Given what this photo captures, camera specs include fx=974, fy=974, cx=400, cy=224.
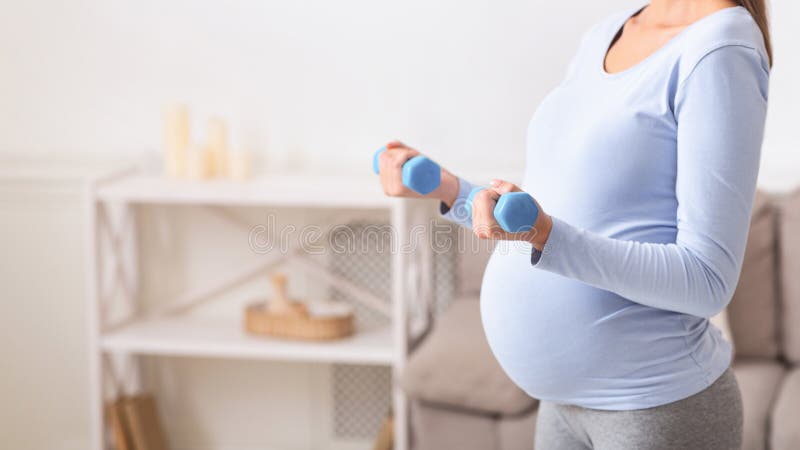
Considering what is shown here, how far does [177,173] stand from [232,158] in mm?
160

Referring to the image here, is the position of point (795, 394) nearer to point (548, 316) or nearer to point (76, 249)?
point (548, 316)

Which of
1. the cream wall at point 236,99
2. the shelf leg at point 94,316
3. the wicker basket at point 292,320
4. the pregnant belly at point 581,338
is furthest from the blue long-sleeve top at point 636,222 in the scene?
the shelf leg at point 94,316

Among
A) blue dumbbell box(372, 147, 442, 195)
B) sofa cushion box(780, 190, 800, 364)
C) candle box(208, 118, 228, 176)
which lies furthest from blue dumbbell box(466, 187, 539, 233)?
candle box(208, 118, 228, 176)

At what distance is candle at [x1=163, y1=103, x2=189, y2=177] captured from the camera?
2.54 metres

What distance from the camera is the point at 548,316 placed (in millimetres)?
1021

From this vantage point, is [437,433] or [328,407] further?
[328,407]

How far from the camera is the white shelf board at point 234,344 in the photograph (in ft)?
7.72

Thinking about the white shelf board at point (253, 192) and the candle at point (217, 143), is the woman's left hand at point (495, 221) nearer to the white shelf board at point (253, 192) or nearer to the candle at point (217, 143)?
the white shelf board at point (253, 192)

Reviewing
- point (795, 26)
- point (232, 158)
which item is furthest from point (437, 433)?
point (795, 26)

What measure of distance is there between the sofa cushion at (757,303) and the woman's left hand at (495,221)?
158 cm

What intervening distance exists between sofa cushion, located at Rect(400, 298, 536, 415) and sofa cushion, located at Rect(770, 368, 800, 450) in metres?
0.49

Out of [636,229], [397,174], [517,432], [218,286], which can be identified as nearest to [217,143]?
[218,286]

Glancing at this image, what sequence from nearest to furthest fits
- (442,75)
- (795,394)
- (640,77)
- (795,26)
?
1. (640,77)
2. (795,394)
3. (795,26)
4. (442,75)

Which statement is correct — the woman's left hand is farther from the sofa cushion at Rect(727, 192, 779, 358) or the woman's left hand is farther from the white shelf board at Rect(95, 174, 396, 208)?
the sofa cushion at Rect(727, 192, 779, 358)
